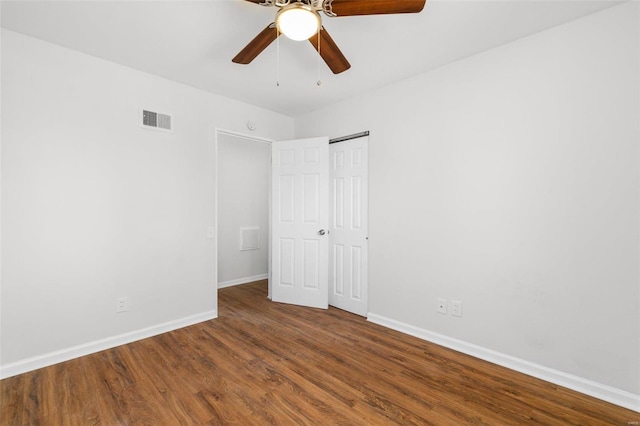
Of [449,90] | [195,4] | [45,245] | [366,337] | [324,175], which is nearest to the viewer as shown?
[195,4]

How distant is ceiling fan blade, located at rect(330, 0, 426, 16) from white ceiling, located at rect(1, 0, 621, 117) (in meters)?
0.51

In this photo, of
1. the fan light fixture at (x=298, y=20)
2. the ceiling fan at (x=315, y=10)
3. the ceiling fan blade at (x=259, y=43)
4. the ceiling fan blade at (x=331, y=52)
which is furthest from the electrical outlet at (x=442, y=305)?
the ceiling fan blade at (x=259, y=43)

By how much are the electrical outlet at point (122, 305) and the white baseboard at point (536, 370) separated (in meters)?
2.69

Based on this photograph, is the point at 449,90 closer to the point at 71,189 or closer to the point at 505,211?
the point at 505,211

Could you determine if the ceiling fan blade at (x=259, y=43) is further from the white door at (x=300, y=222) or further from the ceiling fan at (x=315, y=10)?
the white door at (x=300, y=222)

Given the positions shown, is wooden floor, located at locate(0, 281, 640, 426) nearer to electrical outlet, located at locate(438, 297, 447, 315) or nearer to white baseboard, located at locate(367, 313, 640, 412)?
white baseboard, located at locate(367, 313, 640, 412)

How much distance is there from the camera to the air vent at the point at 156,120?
288cm

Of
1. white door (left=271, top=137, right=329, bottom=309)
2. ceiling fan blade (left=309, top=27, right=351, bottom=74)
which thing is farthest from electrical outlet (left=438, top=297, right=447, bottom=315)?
ceiling fan blade (left=309, top=27, right=351, bottom=74)

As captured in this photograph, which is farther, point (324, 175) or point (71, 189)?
point (324, 175)

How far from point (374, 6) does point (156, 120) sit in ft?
7.94

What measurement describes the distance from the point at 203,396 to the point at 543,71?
134 inches

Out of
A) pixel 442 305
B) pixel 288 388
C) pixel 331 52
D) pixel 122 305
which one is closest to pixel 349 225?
pixel 442 305

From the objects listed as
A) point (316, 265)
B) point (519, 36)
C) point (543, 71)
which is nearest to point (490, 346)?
point (316, 265)

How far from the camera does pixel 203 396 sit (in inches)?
76.9
